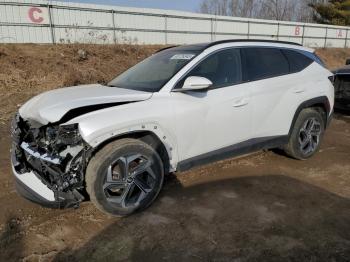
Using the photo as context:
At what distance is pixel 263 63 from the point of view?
4.38m

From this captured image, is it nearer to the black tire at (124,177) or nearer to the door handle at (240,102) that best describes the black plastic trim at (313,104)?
the door handle at (240,102)

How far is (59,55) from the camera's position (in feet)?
43.3

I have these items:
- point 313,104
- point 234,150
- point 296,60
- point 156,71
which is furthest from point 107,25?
point 234,150

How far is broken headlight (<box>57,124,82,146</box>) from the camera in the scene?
9.86 ft

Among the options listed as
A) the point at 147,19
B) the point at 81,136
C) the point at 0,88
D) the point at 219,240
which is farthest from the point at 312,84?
the point at 147,19

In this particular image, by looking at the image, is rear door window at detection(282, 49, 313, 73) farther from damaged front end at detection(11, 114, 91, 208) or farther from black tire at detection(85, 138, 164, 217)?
damaged front end at detection(11, 114, 91, 208)

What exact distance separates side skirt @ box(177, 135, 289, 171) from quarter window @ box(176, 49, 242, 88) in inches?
31.2

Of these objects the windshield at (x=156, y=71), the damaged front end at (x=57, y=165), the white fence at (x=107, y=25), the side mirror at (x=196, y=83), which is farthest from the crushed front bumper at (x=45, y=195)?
the white fence at (x=107, y=25)

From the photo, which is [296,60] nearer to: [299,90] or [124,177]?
[299,90]

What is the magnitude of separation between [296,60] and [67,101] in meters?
3.34

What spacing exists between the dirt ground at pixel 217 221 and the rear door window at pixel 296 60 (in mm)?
1410

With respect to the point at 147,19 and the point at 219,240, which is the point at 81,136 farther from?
the point at 147,19

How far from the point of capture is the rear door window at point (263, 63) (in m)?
4.20

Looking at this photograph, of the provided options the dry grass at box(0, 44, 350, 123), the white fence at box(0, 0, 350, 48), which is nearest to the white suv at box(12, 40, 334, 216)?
the dry grass at box(0, 44, 350, 123)
